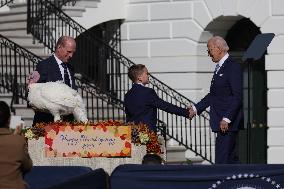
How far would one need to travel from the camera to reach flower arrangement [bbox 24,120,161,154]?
1374cm

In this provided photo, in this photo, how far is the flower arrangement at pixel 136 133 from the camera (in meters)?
13.7

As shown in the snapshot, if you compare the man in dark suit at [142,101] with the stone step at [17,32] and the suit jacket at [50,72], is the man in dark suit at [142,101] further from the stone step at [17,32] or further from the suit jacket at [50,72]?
the stone step at [17,32]

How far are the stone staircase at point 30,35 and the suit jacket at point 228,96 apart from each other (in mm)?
6836

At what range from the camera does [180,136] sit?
2256cm

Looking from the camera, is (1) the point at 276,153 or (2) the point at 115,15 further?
(2) the point at 115,15

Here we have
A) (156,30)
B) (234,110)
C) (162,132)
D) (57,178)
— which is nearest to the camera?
(57,178)

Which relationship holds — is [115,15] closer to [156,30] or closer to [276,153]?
[156,30]

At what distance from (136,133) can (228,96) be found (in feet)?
4.44

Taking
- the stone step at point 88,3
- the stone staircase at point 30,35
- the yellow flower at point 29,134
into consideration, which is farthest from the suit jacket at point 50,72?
the stone step at point 88,3

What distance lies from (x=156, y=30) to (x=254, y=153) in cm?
319

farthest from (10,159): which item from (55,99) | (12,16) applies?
(12,16)

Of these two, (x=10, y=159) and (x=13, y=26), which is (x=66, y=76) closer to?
(x=10, y=159)

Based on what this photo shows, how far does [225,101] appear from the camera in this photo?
46.8 feet

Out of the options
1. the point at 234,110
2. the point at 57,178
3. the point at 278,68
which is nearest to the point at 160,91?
the point at 278,68
